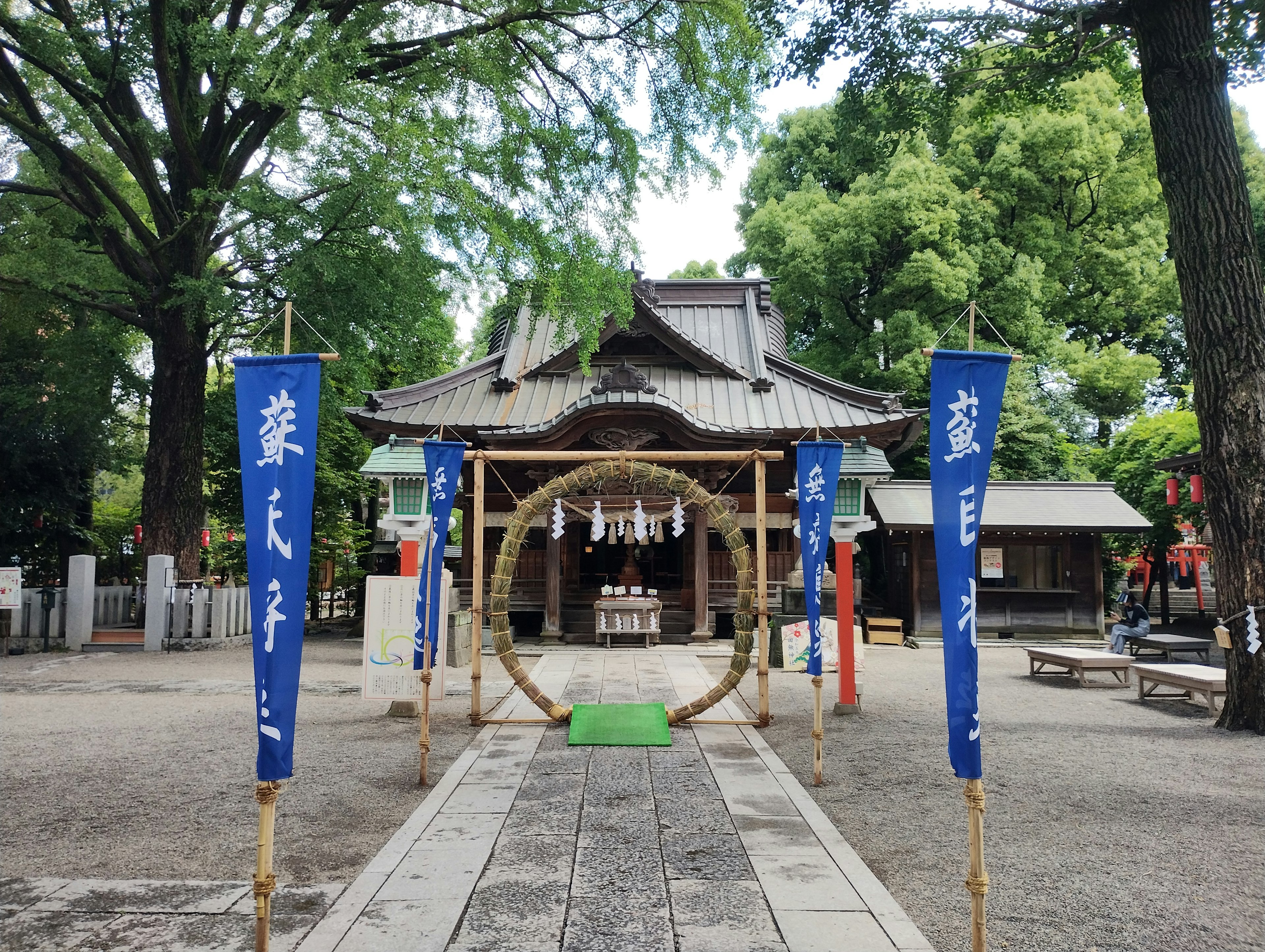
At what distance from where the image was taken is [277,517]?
3738 mm

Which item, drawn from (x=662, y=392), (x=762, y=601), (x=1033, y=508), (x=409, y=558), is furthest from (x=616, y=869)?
(x=1033, y=508)

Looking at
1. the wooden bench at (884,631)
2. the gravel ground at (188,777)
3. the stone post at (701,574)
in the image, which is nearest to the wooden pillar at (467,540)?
the stone post at (701,574)

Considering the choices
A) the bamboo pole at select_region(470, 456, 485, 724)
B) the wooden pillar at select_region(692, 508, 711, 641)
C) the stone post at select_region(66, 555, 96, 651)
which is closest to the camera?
the bamboo pole at select_region(470, 456, 485, 724)

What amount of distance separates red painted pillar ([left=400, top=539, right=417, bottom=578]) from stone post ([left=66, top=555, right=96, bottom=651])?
868cm

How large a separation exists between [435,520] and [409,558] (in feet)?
8.53

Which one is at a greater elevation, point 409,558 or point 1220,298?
point 1220,298

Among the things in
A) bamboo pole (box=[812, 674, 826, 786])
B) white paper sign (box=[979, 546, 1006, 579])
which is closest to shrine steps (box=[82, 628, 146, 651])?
bamboo pole (box=[812, 674, 826, 786])

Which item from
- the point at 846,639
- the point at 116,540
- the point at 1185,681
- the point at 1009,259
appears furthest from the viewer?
the point at 116,540

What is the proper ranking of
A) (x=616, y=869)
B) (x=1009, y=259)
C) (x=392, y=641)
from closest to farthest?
(x=616, y=869)
(x=392, y=641)
(x=1009, y=259)

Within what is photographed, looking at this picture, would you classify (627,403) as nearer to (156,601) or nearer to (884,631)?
(884,631)

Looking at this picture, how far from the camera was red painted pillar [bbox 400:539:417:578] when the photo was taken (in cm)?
1021

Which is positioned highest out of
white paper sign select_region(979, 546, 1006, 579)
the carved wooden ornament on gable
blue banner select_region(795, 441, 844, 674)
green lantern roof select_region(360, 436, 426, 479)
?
the carved wooden ornament on gable

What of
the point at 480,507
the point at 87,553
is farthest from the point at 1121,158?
the point at 87,553

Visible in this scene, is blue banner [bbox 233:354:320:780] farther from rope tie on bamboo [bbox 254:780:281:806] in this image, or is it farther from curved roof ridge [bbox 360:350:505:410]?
curved roof ridge [bbox 360:350:505:410]
